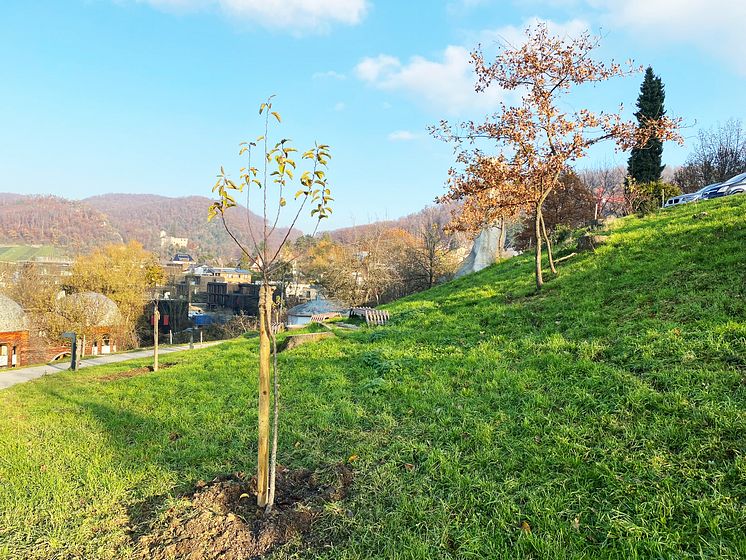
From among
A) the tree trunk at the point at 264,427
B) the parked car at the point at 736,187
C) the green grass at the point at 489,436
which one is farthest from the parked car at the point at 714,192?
the tree trunk at the point at 264,427

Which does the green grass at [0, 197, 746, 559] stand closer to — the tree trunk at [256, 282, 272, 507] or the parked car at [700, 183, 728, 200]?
the tree trunk at [256, 282, 272, 507]

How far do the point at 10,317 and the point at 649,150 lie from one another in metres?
42.2

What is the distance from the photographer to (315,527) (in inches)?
109

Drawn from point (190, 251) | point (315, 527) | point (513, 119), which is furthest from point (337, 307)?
point (190, 251)

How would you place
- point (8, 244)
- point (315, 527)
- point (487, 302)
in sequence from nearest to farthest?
point (315, 527), point (487, 302), point (8, 244)

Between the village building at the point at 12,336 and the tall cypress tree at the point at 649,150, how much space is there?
4047cm

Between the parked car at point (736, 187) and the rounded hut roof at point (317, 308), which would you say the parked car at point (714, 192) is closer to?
the parked car at point (736, 187)

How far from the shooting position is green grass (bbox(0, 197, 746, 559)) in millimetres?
2514

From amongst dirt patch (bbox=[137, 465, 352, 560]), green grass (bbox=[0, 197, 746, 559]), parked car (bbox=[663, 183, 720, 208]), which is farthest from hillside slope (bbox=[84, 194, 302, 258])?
dirt patch (bbox=[137, 465, 352, 560])

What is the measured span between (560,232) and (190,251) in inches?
3191

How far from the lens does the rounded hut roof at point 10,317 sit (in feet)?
68.9

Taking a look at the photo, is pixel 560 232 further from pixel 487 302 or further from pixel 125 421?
pixel 125 421

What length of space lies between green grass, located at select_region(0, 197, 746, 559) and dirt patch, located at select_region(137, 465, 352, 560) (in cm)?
17

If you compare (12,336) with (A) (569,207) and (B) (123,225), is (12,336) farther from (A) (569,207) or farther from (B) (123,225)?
(B) (123,225)
